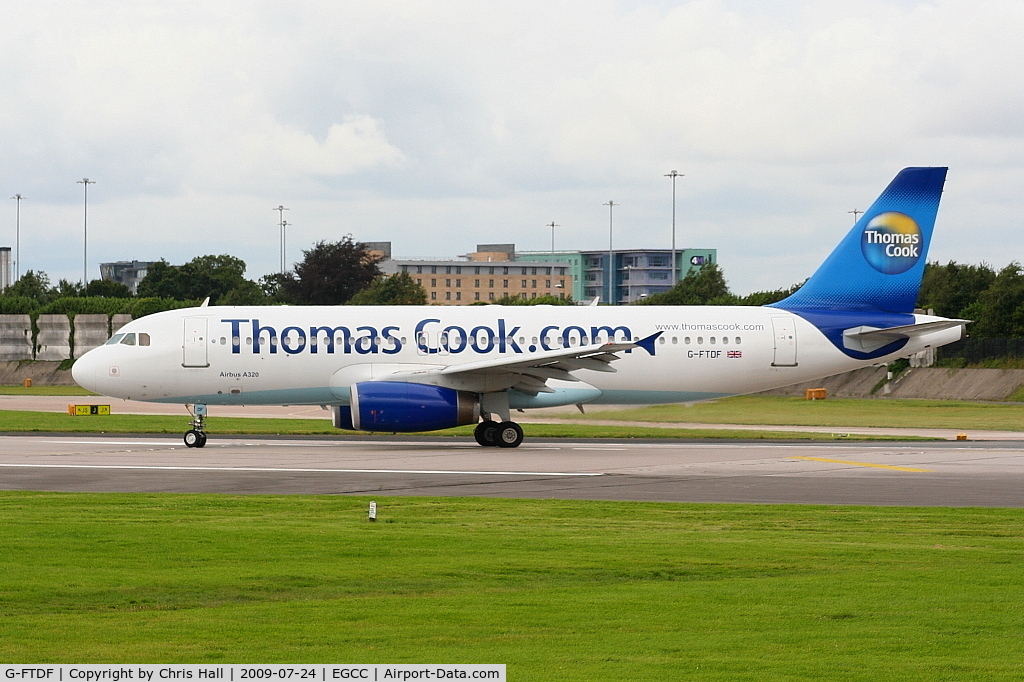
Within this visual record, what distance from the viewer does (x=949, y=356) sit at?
214 ft

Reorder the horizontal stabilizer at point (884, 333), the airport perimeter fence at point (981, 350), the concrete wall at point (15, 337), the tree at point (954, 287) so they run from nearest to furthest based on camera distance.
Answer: the horizontal stabilizer at point (884, 333)
the airport perimeter fence at point (981, 350)
the tree at point (954, 287)
the concrete wall at point (15, 337)

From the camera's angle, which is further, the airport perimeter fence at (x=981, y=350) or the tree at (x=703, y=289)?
the tree at (x=703, y=289)

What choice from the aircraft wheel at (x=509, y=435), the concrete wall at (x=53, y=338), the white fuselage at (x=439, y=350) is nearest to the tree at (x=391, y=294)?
the concrete wall at (x=53, y=338)

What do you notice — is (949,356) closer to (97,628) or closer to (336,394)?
(336,394)

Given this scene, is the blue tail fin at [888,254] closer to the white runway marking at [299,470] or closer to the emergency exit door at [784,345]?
the emergency exit door at [784,345]

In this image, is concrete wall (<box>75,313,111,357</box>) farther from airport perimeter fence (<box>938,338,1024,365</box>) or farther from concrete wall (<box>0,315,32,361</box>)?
airport perimeter fence (<box>938,338,1024,365</box>)

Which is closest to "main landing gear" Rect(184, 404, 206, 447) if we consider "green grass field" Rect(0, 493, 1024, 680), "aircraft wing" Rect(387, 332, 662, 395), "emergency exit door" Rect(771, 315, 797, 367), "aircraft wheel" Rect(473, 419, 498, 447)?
"aircraft wing" Rect(387, 332, 662, 395)

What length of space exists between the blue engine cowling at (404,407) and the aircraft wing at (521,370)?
0.56 m

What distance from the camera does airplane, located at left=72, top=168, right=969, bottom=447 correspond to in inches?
A: 1245

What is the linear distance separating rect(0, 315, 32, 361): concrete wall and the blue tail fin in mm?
60085

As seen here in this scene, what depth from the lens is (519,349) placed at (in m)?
33.0

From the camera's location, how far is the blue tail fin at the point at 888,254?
34.5 metres

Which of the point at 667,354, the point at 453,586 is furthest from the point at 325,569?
the point at 667,354

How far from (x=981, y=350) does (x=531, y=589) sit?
5737 centimetres
